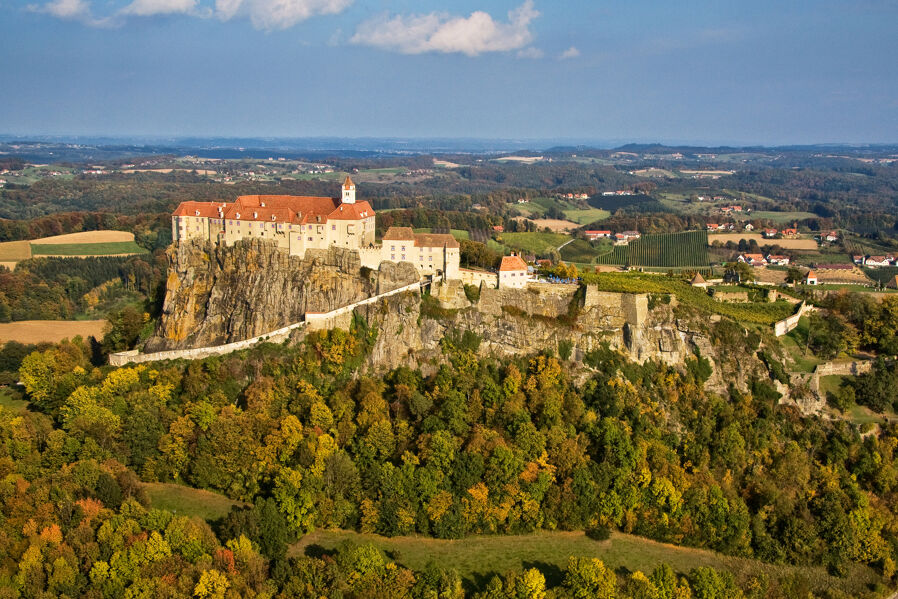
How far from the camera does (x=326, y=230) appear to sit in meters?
49.2

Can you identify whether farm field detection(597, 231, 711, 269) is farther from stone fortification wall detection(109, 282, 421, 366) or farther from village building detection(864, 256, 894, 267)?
stone fortification wall detection(109, 282, 421, 366)

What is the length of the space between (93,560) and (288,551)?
8.05m

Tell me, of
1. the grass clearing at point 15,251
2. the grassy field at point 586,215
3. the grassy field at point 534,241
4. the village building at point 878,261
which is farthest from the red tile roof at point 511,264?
the grassy field at point 586,215

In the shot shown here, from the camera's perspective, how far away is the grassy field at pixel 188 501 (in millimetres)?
37750

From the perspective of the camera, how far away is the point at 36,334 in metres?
63.7

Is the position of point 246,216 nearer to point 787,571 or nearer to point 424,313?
point 424,313

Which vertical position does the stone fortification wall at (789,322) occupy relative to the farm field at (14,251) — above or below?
above

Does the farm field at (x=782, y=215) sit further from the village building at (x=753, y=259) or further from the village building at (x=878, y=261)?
the village building at (x=753, y=259)

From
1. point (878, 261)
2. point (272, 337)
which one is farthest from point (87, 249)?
point (878, 261)

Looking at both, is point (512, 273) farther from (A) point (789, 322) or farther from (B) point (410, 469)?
(A) point (789, 322)

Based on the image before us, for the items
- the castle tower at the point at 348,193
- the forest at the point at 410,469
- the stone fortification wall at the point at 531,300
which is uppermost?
the castle tower at the point at 348,193

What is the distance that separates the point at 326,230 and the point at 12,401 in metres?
Answer: 21.7

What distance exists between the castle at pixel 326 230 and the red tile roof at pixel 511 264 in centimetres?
302

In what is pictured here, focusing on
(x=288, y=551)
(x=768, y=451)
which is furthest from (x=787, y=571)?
(x=288, y=551)
